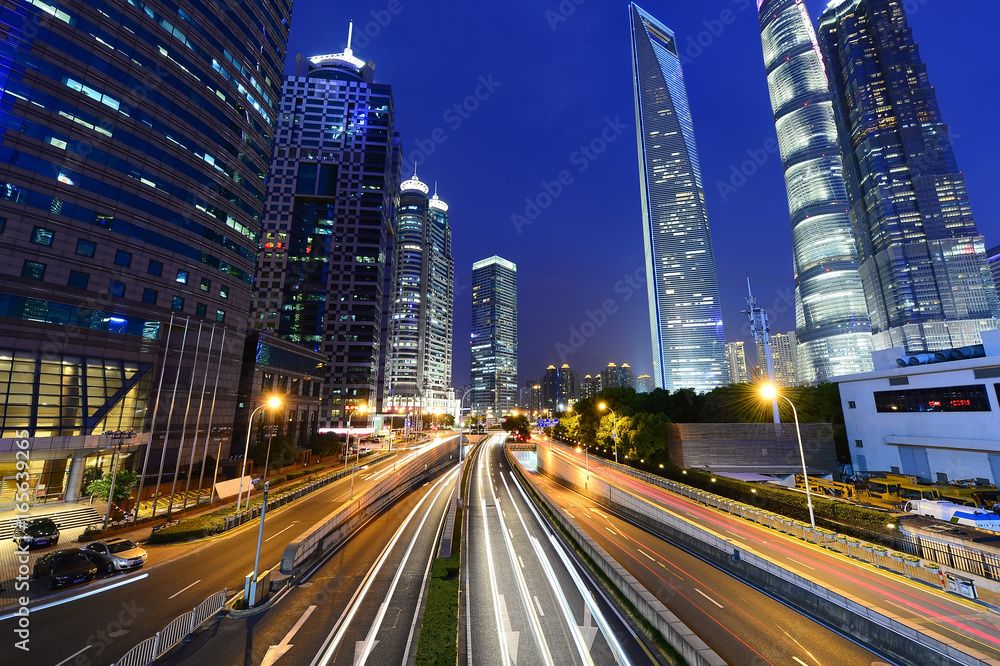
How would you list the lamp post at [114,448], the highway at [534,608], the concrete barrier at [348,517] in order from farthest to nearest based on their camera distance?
the lamp post at [114,448] < the concrete barrier at [348,517] < the highway at [534,608]

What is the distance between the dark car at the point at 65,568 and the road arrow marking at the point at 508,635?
898 inches

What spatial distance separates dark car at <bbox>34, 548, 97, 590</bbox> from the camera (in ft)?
64.3

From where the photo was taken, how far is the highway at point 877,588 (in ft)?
49.7

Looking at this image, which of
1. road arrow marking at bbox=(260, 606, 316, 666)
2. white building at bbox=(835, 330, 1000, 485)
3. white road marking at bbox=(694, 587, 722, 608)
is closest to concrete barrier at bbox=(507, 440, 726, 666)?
white road marking at bbox=(694, 587, 722, 608)

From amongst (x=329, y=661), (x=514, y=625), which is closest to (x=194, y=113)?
(x=329, y=661)

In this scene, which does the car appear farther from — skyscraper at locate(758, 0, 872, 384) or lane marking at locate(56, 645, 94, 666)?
skyscraper at locate(758, 0, 872, 384)

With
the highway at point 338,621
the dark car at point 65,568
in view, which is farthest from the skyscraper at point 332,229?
the highway at point 338,621

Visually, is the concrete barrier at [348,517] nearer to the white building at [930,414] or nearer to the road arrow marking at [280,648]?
the road arrow marking at [280,648]

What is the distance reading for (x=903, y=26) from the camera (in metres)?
162

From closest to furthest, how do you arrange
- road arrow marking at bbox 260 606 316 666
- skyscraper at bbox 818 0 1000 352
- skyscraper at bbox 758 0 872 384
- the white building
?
road arrow marking at bbox 260 606 316 666 < the white building < skyscraper at bbox 818 0 1000 352 < skyscraper at bbox 758 0 872 384

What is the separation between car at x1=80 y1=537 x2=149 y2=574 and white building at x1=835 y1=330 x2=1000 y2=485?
244ft

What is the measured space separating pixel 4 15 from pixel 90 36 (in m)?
6.17

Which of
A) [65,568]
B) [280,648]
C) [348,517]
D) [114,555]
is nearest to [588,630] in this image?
[280,648]

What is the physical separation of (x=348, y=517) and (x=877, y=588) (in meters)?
35.7
